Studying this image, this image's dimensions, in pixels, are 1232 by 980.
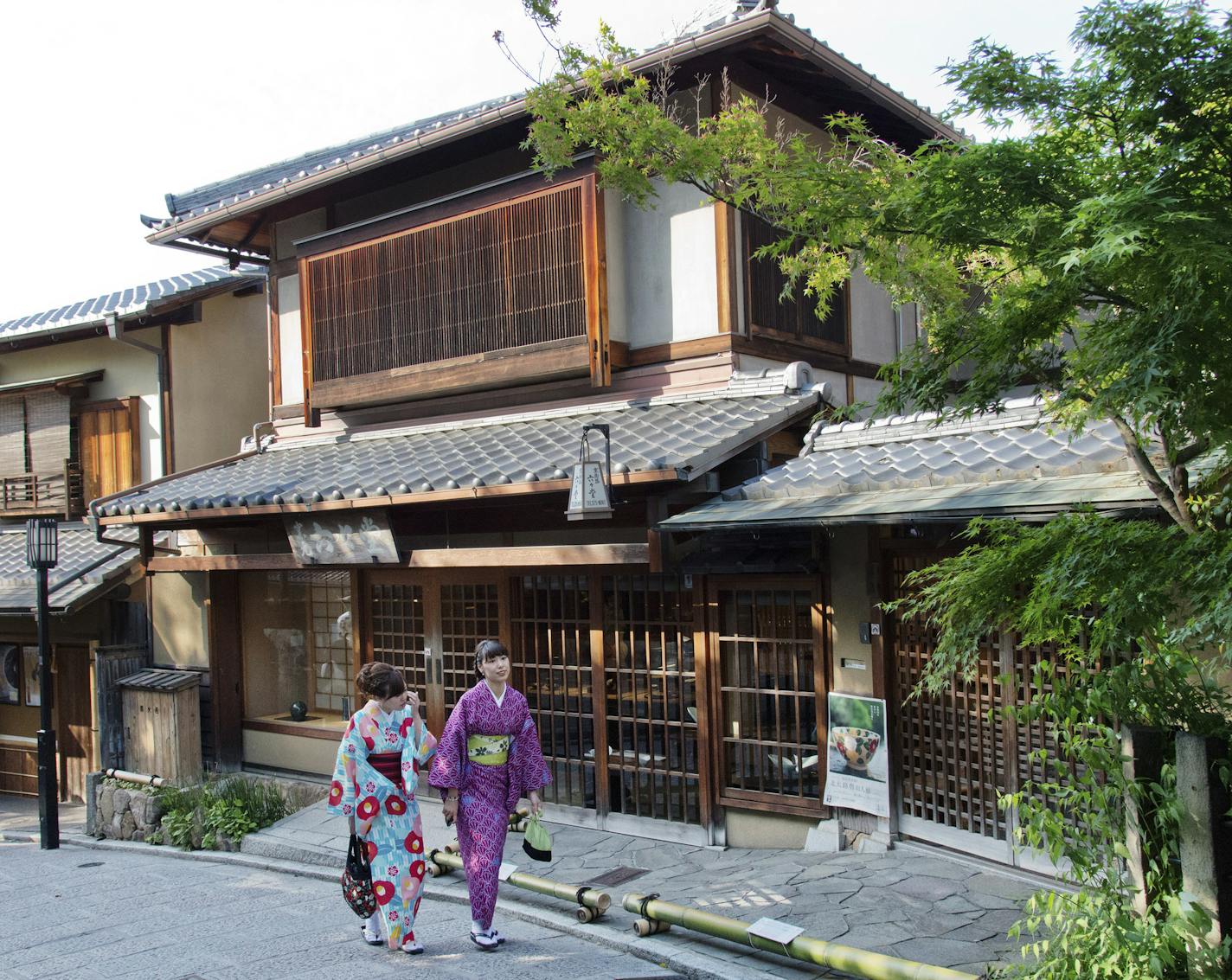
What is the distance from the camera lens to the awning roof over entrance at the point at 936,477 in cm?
661

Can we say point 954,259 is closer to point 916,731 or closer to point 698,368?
point 916,731

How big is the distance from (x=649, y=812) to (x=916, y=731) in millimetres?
2684

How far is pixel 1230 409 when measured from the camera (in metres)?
3.72

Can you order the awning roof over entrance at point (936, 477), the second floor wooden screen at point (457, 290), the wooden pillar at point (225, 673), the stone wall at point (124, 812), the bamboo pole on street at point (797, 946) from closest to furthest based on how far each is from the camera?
the bamboo pole on street at point (797, 946)
the awning roof over entrance at point (936, 477)
the second floor wooden screen at point (457, 290)
the stone wall at point (124, 812)
the wooden pillar at point (225, 673)

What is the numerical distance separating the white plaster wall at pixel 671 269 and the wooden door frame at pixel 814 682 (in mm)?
2614

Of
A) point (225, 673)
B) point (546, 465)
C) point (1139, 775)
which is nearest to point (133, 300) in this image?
point (225, 673)

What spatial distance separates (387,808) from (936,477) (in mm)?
4411

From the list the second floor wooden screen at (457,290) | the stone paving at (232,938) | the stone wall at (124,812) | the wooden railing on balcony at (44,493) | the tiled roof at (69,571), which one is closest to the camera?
the stone paving at (232,938)

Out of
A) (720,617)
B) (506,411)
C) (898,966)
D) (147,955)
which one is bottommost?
(147,955)

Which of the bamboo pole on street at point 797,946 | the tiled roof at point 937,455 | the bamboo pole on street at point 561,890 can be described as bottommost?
the bamboo pole on street at point 561,890

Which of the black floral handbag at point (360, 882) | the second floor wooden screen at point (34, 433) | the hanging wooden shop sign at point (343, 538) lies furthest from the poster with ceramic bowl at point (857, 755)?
the second floor wooden screen at point (34, 433)

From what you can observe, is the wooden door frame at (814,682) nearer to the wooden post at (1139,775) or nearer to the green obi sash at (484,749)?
the green obi sash at (484,749)

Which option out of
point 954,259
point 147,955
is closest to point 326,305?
point 147,955

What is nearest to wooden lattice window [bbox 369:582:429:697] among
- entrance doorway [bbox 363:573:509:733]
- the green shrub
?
entrance doorway [bbox 363:573:509:733]
